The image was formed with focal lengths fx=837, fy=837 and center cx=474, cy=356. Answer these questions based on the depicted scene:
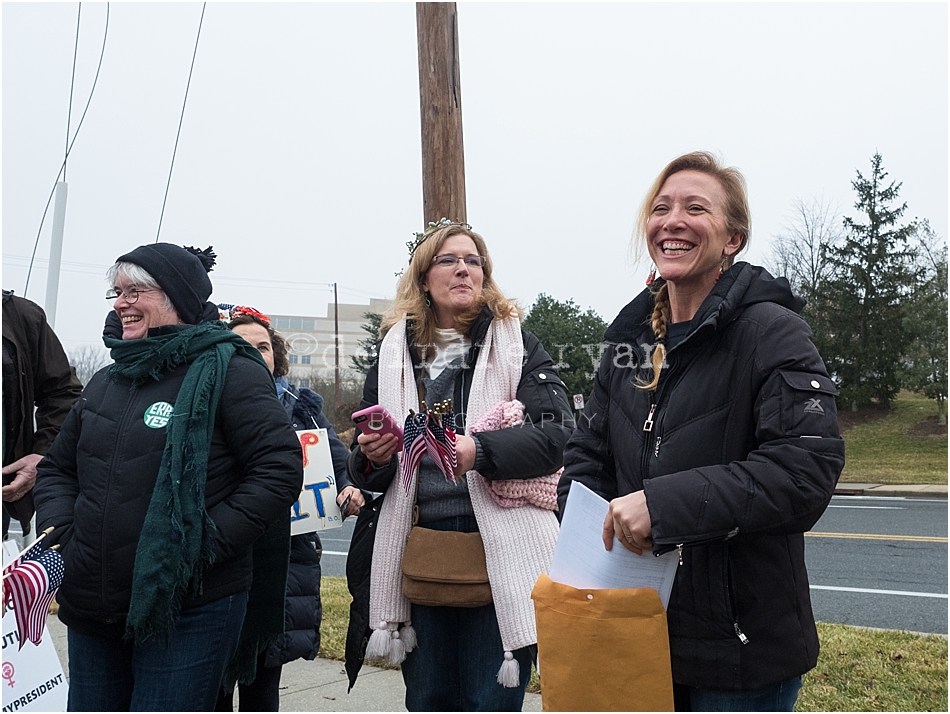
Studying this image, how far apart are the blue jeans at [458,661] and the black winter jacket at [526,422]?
26cm

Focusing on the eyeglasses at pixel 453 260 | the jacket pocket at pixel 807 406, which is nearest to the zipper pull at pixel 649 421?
the jacket pocket at pixel 807 406

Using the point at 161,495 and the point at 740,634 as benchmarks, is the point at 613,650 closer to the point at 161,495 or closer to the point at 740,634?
the point at 740,634

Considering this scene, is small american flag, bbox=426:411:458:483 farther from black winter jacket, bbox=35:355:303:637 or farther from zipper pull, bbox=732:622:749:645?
zipper pull, bbox=732:622:749:645

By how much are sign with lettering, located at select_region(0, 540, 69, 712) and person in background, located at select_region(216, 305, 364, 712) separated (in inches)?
22.9

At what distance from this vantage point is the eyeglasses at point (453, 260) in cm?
308

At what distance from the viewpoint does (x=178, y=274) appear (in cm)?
273

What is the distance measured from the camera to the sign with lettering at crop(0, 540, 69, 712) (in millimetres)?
2865

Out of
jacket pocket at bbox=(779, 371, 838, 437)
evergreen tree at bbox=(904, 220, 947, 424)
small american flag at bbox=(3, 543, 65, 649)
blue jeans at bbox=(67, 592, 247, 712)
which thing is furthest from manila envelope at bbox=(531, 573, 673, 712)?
evergreen tree at bbox=(904, 220, 947, 424)

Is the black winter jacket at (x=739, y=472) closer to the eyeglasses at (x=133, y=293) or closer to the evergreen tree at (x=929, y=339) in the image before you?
the eyeglasses at (x=133, y=293)

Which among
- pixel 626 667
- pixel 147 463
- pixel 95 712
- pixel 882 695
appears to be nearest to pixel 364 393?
pixel 147 463

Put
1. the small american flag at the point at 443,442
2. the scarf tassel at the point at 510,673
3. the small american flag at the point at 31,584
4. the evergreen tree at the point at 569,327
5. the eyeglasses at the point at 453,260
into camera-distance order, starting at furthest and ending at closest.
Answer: the evergreen tree at the point at 569,327, the eyeglasses at the point at 453,260, the scarf tassel at the point at 510,673, the small american flag at the point at 443,442, the small american flag at the point at 31,584

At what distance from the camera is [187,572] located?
93.4 inches

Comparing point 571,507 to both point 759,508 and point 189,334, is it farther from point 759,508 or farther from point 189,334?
point 189,334

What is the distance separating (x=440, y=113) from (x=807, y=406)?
300 cm
